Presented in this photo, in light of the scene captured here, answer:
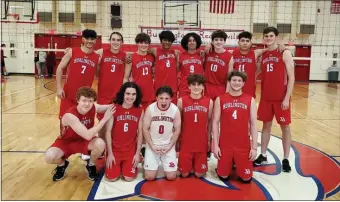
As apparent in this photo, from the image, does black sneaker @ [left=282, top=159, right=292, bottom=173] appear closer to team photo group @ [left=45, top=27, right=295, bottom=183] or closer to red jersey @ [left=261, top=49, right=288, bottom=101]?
team photo group @ [left=45, top=27, right=295, bottom=183]

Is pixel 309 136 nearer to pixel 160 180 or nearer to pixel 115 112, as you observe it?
pixel 160 180

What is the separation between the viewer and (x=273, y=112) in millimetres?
4379

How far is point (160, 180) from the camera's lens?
383 cm

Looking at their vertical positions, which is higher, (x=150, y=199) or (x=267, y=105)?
(x=267, y=105)

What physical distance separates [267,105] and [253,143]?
77 centimetres

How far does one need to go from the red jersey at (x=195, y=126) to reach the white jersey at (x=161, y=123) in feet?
0.55

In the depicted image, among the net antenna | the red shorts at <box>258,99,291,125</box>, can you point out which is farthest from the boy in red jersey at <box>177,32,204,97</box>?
the net antenna

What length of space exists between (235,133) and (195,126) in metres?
0.48

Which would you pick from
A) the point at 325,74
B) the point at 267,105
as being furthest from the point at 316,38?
the point at 267,105

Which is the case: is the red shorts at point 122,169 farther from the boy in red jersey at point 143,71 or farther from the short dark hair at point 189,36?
the short dark hair at point 189,36

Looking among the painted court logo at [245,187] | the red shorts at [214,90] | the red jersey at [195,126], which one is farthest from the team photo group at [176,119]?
the red shorts at [214,90]

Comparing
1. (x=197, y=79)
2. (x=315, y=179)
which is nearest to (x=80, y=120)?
(x=197, y=79)

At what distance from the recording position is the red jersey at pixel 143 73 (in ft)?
14.9

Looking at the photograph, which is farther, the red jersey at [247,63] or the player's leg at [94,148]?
the red jersey at [247,63]
